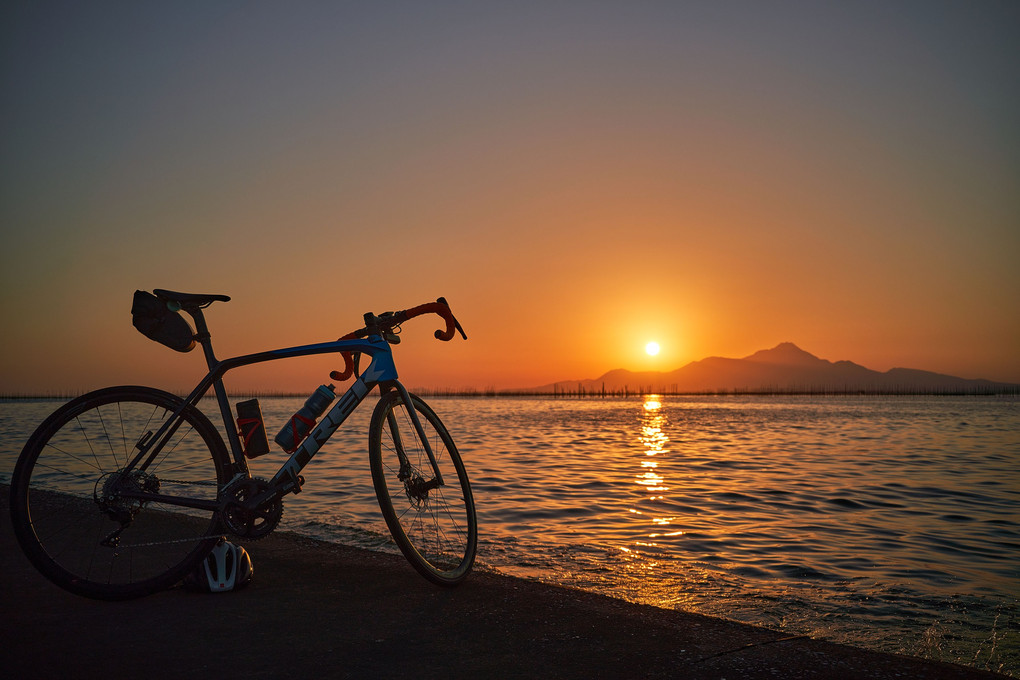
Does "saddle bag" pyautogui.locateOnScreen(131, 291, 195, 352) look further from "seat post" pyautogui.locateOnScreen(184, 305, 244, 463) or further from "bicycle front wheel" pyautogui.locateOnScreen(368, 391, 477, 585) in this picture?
"bicycle front wheel" pyautogui.locateOnScreen(368, 391, 477, 585)

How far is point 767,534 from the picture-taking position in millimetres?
7371

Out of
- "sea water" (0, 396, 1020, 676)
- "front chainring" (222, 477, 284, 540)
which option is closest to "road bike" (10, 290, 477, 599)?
"front chainring" (222, 477, 284, 540)

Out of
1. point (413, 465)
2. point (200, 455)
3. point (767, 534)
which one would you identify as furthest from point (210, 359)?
point (767, 534)

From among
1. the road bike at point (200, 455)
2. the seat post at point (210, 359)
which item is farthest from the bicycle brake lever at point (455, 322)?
the seat post at point (210, 359)

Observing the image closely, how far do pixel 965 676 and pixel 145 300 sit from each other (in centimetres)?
425

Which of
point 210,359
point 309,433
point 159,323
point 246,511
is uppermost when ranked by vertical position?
point 159,323

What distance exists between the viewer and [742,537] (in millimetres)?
7160

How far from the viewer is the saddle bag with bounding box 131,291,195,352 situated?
3.81 m

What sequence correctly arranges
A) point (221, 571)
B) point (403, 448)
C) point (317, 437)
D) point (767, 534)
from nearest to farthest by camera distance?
1. point (221, 571)
2. point (317, 437)
3. point (403, 448)
4. point (767, 534)

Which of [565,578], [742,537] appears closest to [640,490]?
[742,537]

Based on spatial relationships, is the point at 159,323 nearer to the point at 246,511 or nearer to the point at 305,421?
the point at 305,421

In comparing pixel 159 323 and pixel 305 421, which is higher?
pixel 159 323

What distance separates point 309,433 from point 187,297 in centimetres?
104

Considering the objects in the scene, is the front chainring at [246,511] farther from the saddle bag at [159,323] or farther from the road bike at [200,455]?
the saddle bag at [159,323]
